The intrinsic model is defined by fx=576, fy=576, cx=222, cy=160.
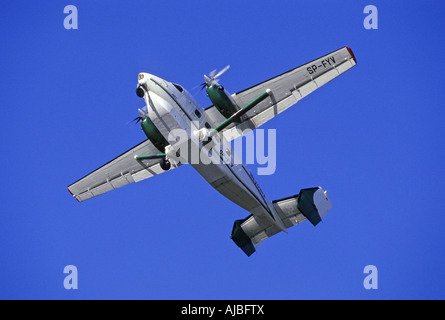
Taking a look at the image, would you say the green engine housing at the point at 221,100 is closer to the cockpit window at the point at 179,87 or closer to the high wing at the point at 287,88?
→ the high wing at the point at 287,88

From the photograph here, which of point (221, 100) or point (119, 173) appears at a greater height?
point (221, 100)

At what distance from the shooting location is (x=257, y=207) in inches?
1013

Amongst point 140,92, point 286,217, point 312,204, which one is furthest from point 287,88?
point 140,92

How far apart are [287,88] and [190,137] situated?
5044mm

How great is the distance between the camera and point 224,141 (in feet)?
81.4

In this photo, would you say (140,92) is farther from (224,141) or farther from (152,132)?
(224,141)

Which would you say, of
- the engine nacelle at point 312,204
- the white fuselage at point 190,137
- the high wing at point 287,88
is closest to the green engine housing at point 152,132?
the white fuselage at point 190,137

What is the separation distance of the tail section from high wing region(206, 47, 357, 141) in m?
4.06

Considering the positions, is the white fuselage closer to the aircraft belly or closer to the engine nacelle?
the aircraft belly

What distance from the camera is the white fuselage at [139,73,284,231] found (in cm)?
2244

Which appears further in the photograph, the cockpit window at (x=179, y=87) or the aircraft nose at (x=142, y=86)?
the cockpit window at (x=179, y=87)

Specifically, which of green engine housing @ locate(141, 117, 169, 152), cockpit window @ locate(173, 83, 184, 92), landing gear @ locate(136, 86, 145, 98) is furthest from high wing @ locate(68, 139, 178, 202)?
landing gear @ locate(136, 86, 145, 98)

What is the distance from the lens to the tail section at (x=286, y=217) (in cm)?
2628
